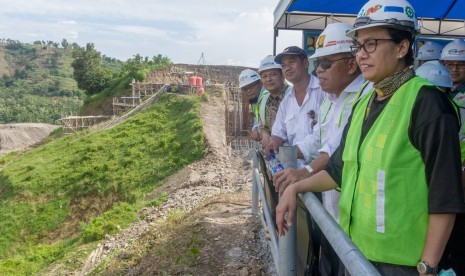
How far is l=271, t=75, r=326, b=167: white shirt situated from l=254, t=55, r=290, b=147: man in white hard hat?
406mm

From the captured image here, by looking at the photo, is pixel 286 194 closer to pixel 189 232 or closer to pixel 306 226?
pixel 306 226

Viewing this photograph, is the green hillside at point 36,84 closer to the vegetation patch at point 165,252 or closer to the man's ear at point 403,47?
the vegetation patch at point 165,252

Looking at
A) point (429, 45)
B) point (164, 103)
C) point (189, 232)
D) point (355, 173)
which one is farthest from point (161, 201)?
point (164, 103)

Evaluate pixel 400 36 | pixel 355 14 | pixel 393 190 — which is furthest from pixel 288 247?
pixel 355 14

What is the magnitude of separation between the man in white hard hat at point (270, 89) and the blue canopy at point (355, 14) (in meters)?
2.21

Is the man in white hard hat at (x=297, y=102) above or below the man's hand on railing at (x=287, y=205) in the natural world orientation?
above

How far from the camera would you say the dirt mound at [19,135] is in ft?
137

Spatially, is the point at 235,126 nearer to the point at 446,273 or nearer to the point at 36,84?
the point at 446,273

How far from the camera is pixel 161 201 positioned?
10273 millimetres

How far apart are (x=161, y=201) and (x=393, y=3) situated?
9.12 meters

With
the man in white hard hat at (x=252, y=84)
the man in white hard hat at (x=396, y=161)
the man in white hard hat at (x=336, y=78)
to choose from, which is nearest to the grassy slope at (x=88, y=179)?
the man in white hard hat at (x=252, y=84)

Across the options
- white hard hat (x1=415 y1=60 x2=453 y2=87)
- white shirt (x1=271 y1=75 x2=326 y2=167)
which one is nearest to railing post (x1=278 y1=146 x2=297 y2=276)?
white shirt (x1=271 y1=75 x2=326 y2=167)

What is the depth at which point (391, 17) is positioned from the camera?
1.67 m

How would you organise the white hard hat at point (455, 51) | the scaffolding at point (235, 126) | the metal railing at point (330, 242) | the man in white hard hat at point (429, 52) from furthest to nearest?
the scaffolding at point (235, 126) → the man in white hard hat at point (429, 52) → the white hard hat at point (455, 51) → the metal railing at point (330, 242)
